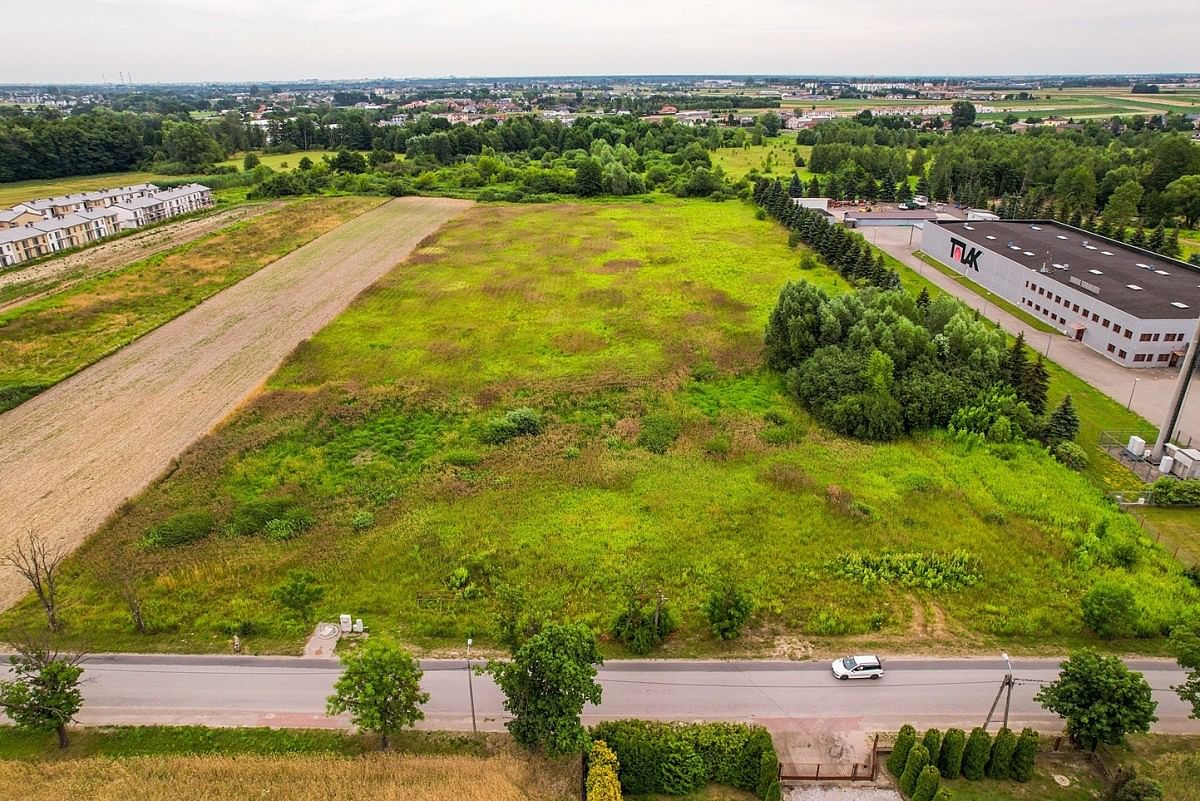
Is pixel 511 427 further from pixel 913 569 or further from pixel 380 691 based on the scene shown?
pixel 913 569

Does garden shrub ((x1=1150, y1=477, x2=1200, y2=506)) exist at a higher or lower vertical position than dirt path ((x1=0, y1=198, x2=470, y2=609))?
lower

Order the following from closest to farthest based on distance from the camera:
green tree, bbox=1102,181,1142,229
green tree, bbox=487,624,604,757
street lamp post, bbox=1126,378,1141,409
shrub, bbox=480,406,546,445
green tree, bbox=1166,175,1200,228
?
1. green tree, bbox=487,624,604,757
2. shrub, bbox=480,406,546,445
3. street lamp post, bbox=1126,378,1141,409
4. green tree, bbox=1102,181,1142,229
5. green tree, bbox=1166,175,1200,228

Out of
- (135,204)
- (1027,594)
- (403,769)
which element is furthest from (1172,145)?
(135,204)

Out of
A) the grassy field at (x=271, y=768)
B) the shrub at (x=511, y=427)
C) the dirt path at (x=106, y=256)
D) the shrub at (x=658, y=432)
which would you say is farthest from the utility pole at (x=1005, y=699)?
the dirt path at (x=106, y=256)

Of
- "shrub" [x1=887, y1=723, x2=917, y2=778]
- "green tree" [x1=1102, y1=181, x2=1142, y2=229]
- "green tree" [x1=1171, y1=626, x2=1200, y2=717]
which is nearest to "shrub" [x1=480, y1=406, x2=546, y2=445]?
"shrub" [x1=887, y1=723, x2=917, y2=778]

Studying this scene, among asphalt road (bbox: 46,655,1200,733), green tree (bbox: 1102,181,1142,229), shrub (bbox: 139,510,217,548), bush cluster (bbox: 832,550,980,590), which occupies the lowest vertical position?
asphalt road (bbox: 46,655,1200,733)

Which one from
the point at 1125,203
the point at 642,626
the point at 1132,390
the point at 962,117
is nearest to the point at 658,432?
the point at 642,626

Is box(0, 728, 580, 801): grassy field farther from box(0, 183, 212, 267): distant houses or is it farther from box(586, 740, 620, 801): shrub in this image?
box(0, 183, 212, 267): distant houses
